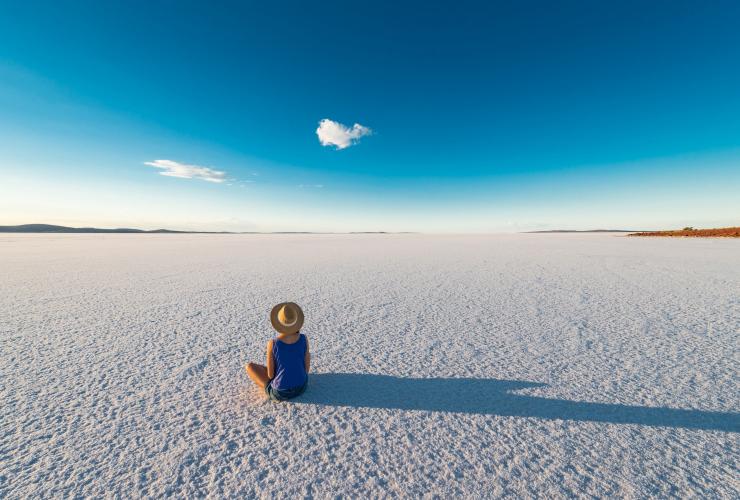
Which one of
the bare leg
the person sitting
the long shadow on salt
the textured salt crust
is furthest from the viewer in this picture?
the bare leg

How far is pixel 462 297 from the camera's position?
5445mm

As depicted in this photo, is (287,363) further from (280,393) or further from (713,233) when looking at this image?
(713,233)

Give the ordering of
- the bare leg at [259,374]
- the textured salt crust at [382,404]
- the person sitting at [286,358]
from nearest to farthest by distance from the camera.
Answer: the textured salt crust at [382,404], the person sitting at [286,358], the bare leg at [259,374]

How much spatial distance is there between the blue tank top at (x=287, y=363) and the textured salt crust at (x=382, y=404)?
0.56 ft

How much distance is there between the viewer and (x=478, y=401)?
2.21m

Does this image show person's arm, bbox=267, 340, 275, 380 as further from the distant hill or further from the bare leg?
the distant hill

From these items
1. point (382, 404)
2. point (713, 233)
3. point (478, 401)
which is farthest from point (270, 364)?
point (713, 233)

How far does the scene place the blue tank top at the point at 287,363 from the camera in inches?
85.7

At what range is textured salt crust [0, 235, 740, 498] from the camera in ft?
5.10

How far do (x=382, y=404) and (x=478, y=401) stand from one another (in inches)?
27.5

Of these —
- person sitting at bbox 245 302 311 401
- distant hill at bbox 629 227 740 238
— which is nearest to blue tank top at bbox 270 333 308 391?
person sitting at bbox 245 302 311 401

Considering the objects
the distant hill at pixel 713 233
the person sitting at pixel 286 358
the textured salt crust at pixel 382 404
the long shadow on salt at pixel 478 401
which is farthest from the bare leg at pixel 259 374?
the distant hill at pixel 713 233

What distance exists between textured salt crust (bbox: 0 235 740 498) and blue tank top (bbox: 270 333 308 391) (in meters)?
0.17

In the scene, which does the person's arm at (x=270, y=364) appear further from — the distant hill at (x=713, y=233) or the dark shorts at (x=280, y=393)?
the distant hill at (x=713, y=233)
